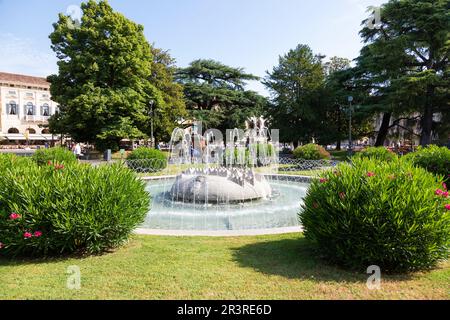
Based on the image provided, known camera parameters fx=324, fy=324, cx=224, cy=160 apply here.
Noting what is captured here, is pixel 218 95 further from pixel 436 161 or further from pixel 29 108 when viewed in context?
pixel 29 108

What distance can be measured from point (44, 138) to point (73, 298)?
66.9 m

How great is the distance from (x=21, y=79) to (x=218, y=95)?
4809cm

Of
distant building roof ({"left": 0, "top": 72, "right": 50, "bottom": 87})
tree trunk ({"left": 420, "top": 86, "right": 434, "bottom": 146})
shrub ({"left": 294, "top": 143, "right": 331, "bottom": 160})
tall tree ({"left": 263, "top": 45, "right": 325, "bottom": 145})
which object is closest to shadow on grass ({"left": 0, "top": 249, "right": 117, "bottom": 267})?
shrub ({"left": 294, "top": 143, "right": 331, "bottom": 160})

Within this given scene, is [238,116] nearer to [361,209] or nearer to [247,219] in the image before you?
[247,219]

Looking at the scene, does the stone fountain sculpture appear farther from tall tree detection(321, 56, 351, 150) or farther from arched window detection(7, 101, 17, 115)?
arched window detection(7, 101, 17, 115)

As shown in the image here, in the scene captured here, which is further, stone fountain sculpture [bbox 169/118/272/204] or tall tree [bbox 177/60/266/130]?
tall tree [bbox 177/60/266/130]

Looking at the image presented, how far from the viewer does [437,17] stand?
26.0 m

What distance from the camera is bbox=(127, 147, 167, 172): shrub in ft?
65.7

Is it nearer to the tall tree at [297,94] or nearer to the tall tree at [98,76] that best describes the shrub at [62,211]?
the tall tree at [98,76]

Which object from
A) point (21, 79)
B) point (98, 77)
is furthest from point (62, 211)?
point (21, 79)

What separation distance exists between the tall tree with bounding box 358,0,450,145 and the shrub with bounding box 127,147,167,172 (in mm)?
20183

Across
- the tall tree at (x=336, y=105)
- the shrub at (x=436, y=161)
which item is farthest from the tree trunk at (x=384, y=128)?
the shrub at (x=436, y=161)
